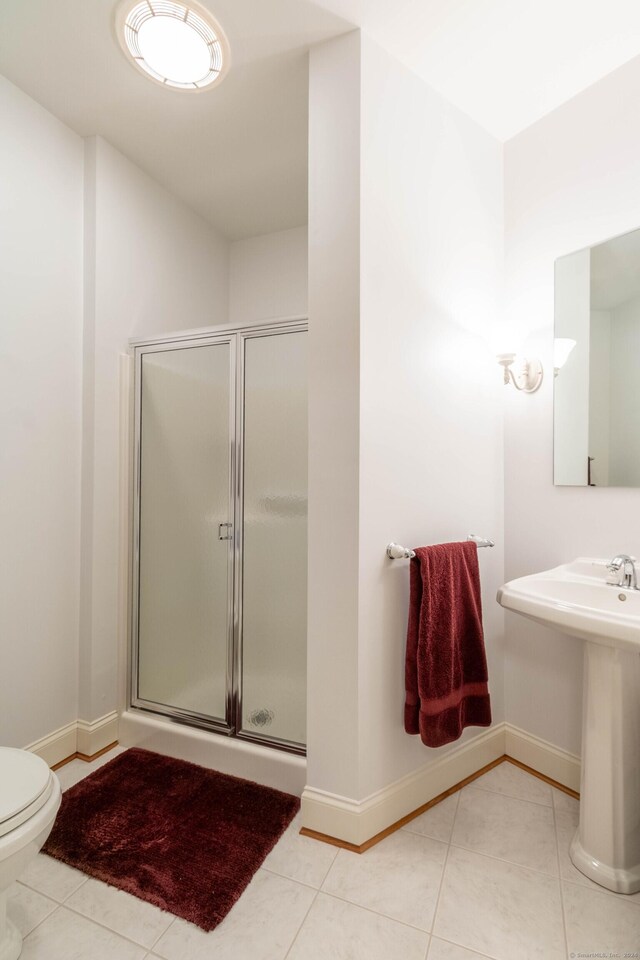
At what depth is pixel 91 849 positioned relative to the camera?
151 centimetres

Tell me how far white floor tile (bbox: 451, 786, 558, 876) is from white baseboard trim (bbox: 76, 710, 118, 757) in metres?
1.43

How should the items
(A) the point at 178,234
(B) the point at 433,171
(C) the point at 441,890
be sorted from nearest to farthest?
(C) the point at 441,890
(B) the point at 433,171
(A) the point at 178,234

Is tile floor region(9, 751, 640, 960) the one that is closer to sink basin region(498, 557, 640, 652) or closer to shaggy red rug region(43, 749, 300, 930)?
shaggy red rug region(43, 749, 300, 930)

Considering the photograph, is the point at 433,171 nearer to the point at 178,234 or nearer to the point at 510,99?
the point at 510,99

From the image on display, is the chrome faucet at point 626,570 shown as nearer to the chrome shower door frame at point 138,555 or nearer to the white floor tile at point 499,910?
the white floor tile at point 499,910

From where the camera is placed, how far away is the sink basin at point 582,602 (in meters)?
1.20

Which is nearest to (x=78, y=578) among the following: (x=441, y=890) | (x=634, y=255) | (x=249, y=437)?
(x=249, y=437)

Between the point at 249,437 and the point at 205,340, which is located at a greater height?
the point at 205,340

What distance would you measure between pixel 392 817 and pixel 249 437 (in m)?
1.42

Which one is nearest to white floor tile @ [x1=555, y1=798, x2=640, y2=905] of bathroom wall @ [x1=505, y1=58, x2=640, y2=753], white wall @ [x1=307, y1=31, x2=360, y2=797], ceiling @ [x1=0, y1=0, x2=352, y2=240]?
bathroom wall @ [x1=505, y1=58, x2=640, y2=753]

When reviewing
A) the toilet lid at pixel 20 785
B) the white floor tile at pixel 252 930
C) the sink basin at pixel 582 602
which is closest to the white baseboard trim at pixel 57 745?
the toilet lid at pixel 20 785

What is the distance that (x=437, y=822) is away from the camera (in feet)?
5.45

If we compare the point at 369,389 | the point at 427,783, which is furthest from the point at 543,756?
the point at 369,389

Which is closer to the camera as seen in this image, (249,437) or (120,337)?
(249,437)
